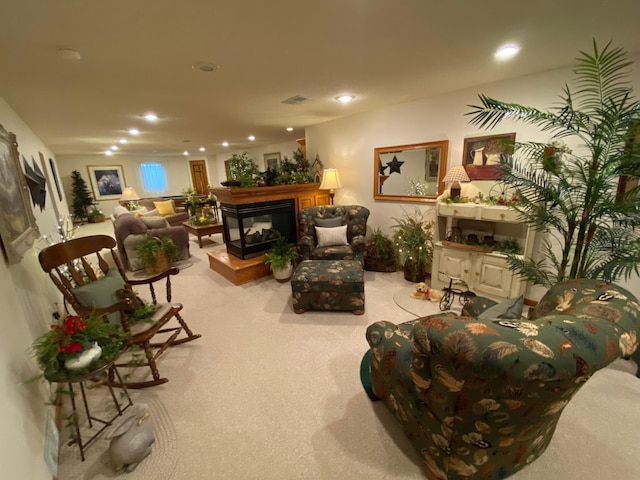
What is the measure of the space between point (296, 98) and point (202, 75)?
42.5 inches

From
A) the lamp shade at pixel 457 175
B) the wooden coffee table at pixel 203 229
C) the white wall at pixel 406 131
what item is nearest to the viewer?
the white wall at pixel 406 131

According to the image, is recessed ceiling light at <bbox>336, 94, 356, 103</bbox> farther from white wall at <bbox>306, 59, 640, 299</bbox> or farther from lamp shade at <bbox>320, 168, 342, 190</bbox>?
lamp shade at <bbox>320, 168, 342, 190</bbox>

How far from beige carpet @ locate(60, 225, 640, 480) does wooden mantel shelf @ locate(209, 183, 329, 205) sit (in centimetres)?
178

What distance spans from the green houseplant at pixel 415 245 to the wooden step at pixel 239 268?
1.93 m

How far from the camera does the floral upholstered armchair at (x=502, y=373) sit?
0.86 metres

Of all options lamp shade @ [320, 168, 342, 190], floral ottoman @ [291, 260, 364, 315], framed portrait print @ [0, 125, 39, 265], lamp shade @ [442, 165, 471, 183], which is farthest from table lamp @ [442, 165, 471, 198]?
framed portrait print @ [0, 125, 39, 265]

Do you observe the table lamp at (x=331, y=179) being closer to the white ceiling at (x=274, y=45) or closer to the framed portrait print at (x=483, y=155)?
the white ceiling at (x=274, y=45)

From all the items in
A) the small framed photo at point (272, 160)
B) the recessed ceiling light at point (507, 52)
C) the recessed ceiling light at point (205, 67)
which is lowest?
the small framed photo at point (272, 160)

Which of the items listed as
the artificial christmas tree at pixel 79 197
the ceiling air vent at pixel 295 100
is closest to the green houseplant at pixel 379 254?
the ceiling air vent at pixel 295 100

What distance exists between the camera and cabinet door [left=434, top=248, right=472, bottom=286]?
307cm

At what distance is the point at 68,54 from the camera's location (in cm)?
175

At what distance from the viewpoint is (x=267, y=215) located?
421 centimetres

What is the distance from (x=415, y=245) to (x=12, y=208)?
11.8 ft

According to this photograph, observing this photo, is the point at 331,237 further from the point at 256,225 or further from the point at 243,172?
the point at 243,172
